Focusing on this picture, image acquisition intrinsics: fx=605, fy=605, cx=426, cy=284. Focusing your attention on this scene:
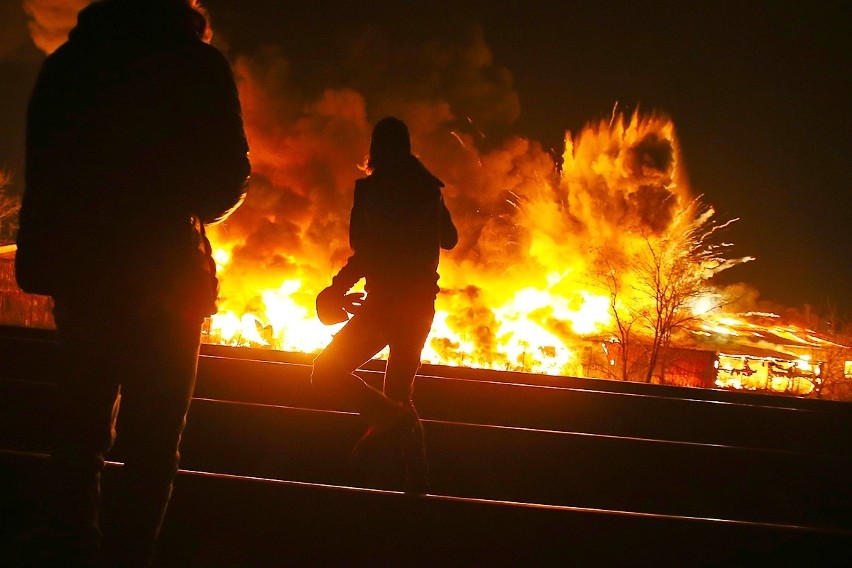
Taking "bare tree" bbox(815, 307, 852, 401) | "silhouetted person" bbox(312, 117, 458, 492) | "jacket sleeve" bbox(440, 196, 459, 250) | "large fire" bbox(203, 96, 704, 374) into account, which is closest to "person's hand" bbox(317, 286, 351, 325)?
"silhouetted person" bbox(312, 117, 458, 492)

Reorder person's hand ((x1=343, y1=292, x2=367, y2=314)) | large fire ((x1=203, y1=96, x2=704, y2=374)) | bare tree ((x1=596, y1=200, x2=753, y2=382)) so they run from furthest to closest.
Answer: bare tree ((x1=596, y1=200, x2=753, y2=382)) < large fire ((x1=203, y1=96, x2=704, y2=374)) < person's hand ((x1=343, y1=292, x2=367, y2=314))

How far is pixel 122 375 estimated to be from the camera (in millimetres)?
1828

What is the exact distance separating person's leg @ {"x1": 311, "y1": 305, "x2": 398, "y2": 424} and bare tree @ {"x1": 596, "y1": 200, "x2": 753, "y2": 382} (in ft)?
44.8

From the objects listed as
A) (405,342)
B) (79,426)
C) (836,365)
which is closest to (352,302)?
(405,342)

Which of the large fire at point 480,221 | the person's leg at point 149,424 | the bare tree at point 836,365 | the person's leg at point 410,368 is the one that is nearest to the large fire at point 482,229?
the large fire at point 480,221

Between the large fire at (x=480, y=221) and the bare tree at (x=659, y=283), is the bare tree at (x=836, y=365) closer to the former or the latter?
A: the large fire at (x=480, y=221)

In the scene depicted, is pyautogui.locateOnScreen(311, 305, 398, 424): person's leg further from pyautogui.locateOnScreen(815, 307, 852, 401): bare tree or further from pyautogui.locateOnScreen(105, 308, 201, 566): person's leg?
pyautogui.locateOnScreen(815, 307, 852, 401): bare tree

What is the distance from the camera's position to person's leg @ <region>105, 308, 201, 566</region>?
1815 millimetres

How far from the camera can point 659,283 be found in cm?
1614

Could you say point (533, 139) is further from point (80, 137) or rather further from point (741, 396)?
point (80, 137)

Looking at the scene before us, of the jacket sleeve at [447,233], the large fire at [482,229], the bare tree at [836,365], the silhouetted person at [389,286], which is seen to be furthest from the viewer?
the bare tree at [836,365]

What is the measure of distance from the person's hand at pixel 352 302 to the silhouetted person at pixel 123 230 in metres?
1.21

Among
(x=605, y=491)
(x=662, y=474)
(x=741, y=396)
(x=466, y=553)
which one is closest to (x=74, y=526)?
(x=466, y=553)

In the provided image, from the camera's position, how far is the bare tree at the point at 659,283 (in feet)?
52.6
